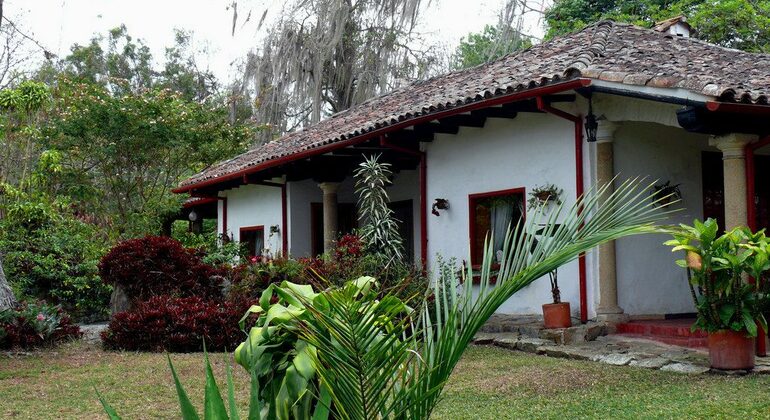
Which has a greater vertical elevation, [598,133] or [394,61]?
[394,61]

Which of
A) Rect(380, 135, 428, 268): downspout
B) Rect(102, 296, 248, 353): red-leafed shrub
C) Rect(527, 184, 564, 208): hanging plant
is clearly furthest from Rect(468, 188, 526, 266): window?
Rect(102, 296, 248, 353): red-leafed shrub

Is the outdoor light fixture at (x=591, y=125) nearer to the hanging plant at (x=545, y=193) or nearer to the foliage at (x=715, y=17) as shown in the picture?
the hanging plant at (x=545, y=193)

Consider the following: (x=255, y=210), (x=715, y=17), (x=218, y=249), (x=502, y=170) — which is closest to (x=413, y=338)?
(x=502, y=170)

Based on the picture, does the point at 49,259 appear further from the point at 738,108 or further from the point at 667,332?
→ the point at 738,108

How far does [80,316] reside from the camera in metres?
15.3

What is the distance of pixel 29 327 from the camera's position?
33.2 ft

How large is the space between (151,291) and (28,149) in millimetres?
10408

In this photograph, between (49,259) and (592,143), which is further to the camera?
(49,259)

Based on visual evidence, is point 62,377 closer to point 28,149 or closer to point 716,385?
point 716,385

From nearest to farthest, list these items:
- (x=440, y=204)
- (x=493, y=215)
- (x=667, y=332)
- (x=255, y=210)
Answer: (x=667, y=332)
(x=493, y=215)
(x=440, y=204)
(x=255, y=210)

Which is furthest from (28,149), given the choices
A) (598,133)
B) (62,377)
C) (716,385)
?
(716,385)

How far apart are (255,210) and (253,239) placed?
2.20 ft

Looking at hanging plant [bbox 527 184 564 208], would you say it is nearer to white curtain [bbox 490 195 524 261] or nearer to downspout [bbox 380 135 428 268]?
white curtain [bbox 490 195 524 261]

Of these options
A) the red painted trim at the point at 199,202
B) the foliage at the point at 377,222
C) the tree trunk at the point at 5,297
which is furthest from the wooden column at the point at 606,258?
the red painted trim at the point at 199,202
